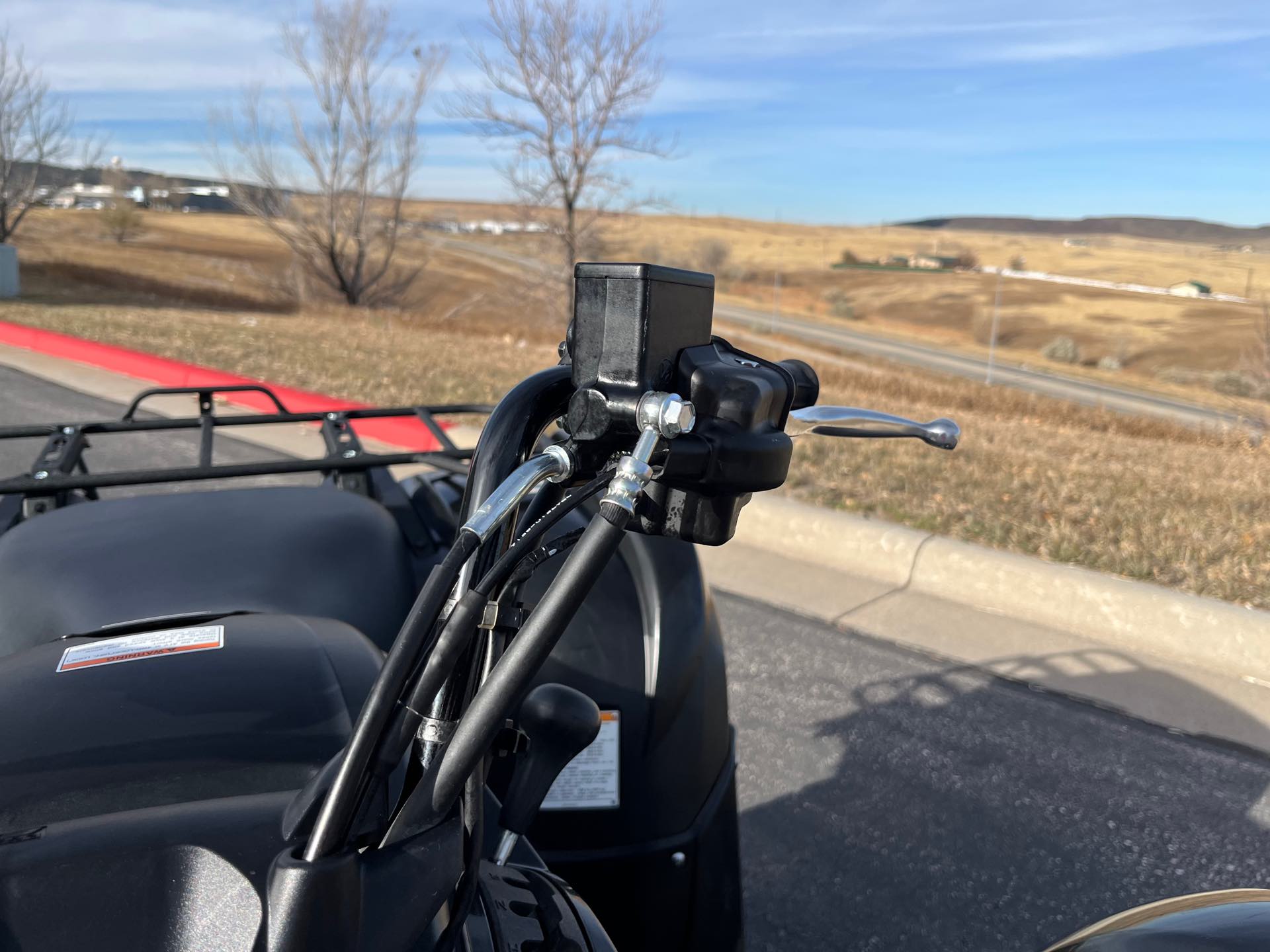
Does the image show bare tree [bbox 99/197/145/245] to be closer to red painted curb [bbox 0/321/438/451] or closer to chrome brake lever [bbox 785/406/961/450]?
red painted curb [bbox 0/321/438/451]

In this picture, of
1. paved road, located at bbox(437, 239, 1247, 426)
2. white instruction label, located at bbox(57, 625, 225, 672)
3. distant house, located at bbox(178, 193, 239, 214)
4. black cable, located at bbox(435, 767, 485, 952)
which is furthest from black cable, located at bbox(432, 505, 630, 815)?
distant house, located at bbox(178, 193, 239, 214)

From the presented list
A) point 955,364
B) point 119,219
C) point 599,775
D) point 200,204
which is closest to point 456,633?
point 599,775

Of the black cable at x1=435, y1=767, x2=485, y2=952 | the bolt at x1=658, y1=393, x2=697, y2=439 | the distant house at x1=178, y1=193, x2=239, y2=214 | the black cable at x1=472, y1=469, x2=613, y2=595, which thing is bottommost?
the black cable at x1=435, y1=767, x2=485, y2=952

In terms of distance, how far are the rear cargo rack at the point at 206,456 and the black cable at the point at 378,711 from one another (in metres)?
1.56

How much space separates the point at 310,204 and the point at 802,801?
99.0 feet

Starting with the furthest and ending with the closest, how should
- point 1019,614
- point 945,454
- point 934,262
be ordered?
point 934,262, point 945,454, point 1019,614

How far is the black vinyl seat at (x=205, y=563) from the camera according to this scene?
1.67m

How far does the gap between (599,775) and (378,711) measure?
123 centimetres

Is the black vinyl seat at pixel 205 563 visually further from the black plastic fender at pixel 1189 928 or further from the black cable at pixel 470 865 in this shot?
the black plastic fender at pixel 1189 928

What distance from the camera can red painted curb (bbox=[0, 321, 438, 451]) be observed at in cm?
823

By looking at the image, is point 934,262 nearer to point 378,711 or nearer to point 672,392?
point 672,392

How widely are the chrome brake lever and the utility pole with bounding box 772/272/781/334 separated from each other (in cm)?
5617

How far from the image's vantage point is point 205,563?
179 centimetres

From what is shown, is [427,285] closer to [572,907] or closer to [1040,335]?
[1040,335]
